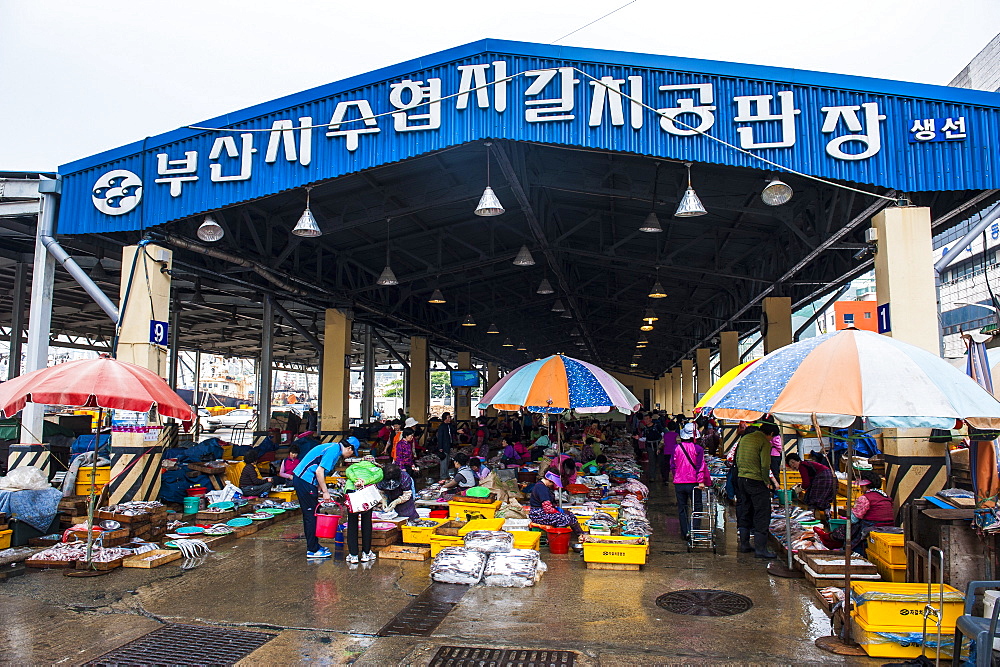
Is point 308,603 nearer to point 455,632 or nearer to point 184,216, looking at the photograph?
point 455,632

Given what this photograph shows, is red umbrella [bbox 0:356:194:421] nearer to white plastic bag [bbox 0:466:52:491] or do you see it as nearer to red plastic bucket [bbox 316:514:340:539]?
red plastic bucket [bbox 316:514:340:539]

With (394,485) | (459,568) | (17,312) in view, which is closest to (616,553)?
(459,568)

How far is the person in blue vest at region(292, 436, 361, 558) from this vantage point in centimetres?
824

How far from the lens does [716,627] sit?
591 cm

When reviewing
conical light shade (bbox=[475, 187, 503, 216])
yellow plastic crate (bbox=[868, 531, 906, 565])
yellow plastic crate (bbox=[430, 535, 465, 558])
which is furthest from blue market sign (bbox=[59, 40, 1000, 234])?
yellow plastic crate (bbox=[430, 535, 465, 558])

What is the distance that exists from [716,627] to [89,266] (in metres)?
17.7

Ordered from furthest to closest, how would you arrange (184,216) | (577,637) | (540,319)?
1. (540,319)
2. (184,216)
3. (577,637)

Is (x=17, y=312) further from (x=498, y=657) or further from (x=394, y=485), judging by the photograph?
(x=498, y=657)

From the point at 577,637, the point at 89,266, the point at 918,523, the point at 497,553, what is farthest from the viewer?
the point at 89,266

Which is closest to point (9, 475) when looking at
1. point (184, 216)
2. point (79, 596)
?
point (79, 596)

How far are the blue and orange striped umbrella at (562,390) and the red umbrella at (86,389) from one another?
4.15 m

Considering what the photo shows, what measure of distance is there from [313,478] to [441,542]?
178cm

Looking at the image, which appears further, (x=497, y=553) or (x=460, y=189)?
(x=460, y=189)

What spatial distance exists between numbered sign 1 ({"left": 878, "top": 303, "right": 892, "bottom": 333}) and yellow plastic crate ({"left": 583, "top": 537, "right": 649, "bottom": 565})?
4.31m
